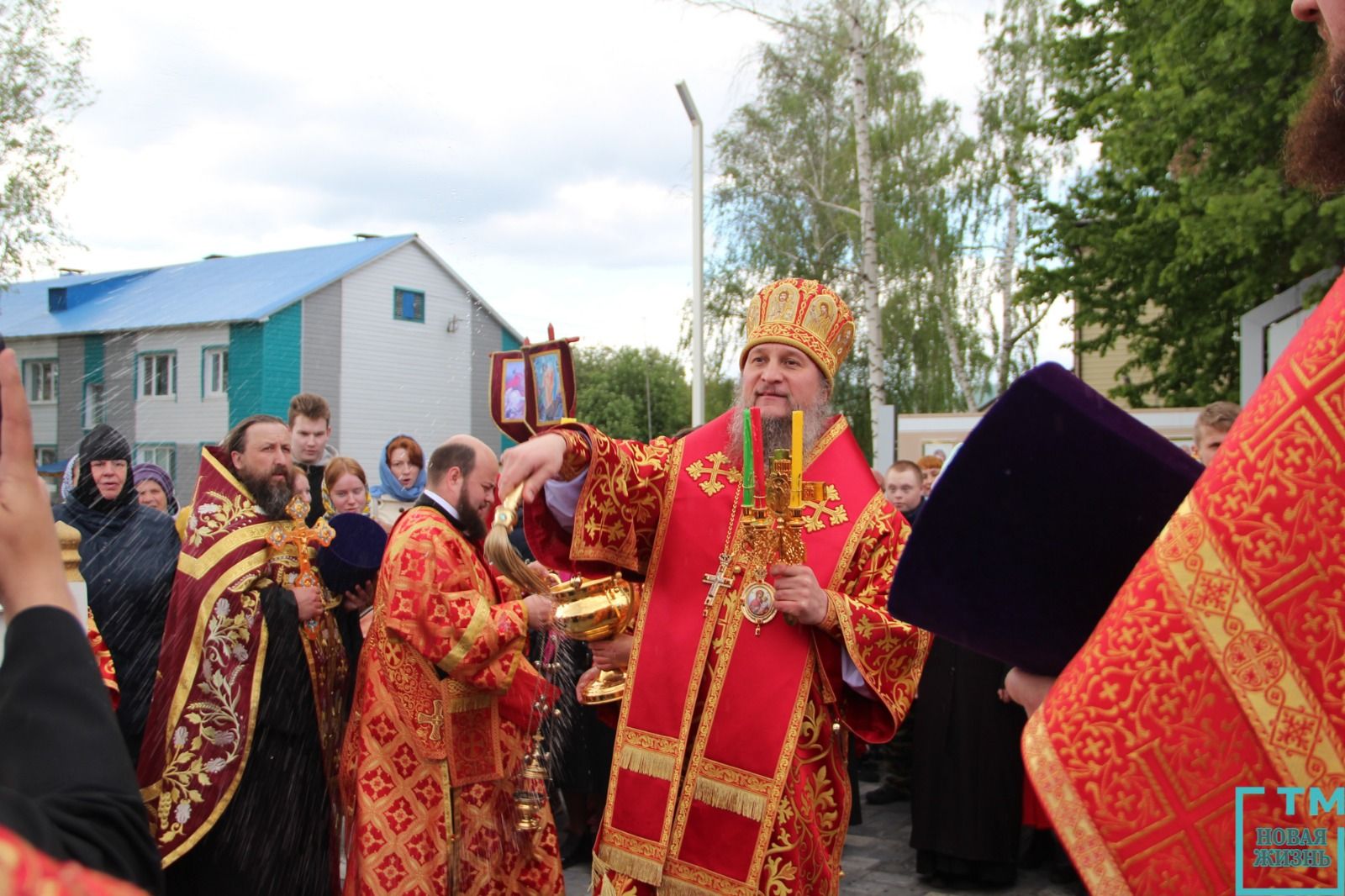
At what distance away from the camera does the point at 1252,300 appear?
1448 cm

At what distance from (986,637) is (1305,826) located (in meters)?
0.55

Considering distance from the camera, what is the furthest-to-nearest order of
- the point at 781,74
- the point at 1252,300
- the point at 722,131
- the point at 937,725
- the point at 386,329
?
the point at 722,131, the point at 781,74, the point at 1252,300, the point at 386,329, the point at 937,725

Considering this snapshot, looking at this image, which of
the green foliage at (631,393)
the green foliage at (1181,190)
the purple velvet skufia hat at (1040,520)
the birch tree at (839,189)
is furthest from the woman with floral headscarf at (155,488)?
the green foliage at (631,393)

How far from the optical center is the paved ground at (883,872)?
609 centimetres

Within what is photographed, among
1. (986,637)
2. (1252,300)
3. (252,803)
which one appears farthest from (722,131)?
(986,637)

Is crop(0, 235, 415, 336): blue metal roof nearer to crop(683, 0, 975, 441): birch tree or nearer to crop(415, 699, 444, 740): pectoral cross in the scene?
crop(415, 699, 444, 740): pectoral cross

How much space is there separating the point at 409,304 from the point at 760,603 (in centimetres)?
601

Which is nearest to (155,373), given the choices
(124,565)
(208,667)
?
(124,565)

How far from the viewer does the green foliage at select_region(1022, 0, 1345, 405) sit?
12328 millimetres

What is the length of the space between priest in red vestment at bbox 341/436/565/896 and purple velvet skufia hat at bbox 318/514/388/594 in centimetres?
39

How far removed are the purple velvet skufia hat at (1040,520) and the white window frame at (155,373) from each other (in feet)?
18.6

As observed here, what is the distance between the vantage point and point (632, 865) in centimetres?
316

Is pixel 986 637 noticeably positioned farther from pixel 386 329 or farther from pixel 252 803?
pixel 386 329

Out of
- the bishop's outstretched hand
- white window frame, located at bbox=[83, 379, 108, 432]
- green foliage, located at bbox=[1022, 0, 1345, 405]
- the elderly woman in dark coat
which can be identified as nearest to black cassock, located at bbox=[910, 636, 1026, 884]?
the bishop's outstretched hand
